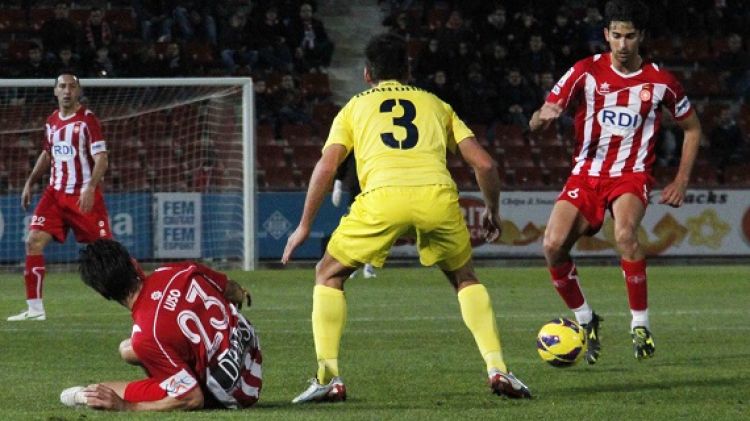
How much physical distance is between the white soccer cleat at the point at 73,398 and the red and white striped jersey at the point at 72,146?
636cm

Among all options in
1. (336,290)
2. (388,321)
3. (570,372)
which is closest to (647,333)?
(570,372)

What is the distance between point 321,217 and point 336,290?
13531 mm

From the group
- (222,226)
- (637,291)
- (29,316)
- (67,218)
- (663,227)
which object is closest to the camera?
(637,291)

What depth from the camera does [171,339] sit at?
262 inches

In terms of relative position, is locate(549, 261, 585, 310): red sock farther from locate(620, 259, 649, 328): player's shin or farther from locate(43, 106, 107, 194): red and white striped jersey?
locate(43, 106, 107, 194): red and white striped jersey

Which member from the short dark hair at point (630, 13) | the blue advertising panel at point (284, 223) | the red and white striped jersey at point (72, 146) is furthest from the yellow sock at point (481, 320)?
the blue advertising panel at point (284, 223)

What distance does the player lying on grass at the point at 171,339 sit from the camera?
21.9ft

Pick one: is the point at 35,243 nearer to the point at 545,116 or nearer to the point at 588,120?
the point at 588,120

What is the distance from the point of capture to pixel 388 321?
1230 cm

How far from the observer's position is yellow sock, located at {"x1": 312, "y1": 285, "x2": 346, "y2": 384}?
24.3 ft

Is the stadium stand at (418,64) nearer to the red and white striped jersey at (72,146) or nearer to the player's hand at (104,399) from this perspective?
the red and white striped jersey at (72,146)

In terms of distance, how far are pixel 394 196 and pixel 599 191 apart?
7.97 ft

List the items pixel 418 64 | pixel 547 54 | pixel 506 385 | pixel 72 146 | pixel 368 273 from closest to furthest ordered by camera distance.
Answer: pixel 506 385 < pixel 72 146 < pixel 368 273 < pixel 418 64 < pixel 547 54

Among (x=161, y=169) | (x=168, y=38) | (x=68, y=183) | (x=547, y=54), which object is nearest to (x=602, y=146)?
(x=68, y=183)
